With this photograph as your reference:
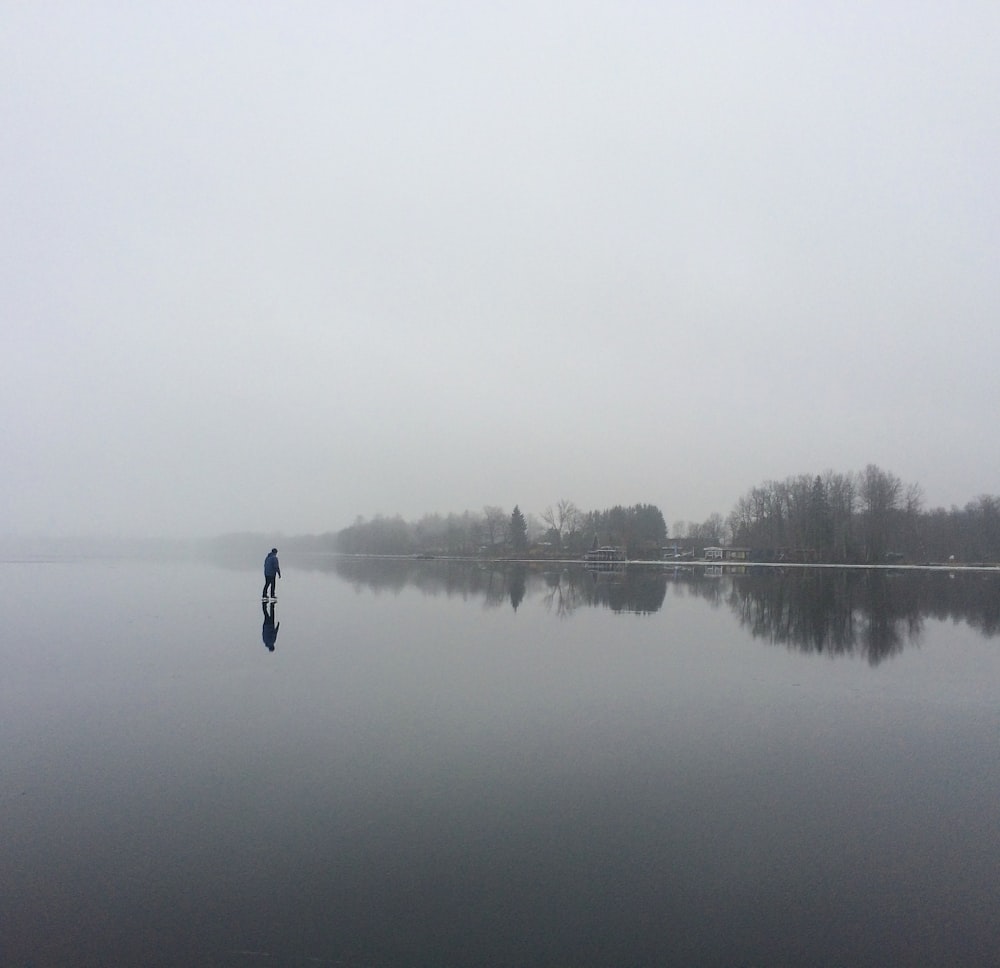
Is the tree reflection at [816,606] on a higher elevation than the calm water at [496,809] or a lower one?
lower

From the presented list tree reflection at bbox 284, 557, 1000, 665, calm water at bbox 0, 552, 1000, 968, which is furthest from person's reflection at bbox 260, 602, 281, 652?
tree reflection at bbox 284, 557, 1000, 665

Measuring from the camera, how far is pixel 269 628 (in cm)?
1562

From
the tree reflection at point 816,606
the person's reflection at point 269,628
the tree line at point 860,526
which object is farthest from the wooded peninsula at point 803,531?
the person's reflection at point 269,628

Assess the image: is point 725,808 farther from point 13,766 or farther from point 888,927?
point 13,766

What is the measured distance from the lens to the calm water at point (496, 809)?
151 inches

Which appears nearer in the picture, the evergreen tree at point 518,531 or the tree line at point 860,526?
the tree line at point 860,526

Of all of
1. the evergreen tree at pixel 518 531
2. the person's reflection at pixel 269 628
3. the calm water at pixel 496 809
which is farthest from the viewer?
the evergreen tree at pixel 518 531

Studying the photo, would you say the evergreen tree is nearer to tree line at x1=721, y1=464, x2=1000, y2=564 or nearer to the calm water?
tree line at x1=721, y1=464, x2=1000, y2=564

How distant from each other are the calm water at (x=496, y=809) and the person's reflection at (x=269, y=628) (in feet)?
4.62

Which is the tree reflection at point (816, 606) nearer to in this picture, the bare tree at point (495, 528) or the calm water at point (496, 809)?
the calm water at point (496, 809)

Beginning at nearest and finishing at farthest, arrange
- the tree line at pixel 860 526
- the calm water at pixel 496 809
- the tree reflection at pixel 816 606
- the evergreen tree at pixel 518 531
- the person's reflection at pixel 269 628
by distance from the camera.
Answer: the calm water at pixel 496 809, the person's reflection at pixel 269 628, the tree reflection at pixel 816 606, the tree line at pixel 860 526, the evergreen tree at pixel 518 531

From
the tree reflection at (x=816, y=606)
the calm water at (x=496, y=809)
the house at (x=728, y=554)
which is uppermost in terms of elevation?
the calm water at (x=496, y=809)

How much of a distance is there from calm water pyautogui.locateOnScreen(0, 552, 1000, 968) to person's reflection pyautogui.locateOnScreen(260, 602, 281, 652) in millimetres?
1407

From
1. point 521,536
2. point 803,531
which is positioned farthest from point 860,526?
point 521,536
